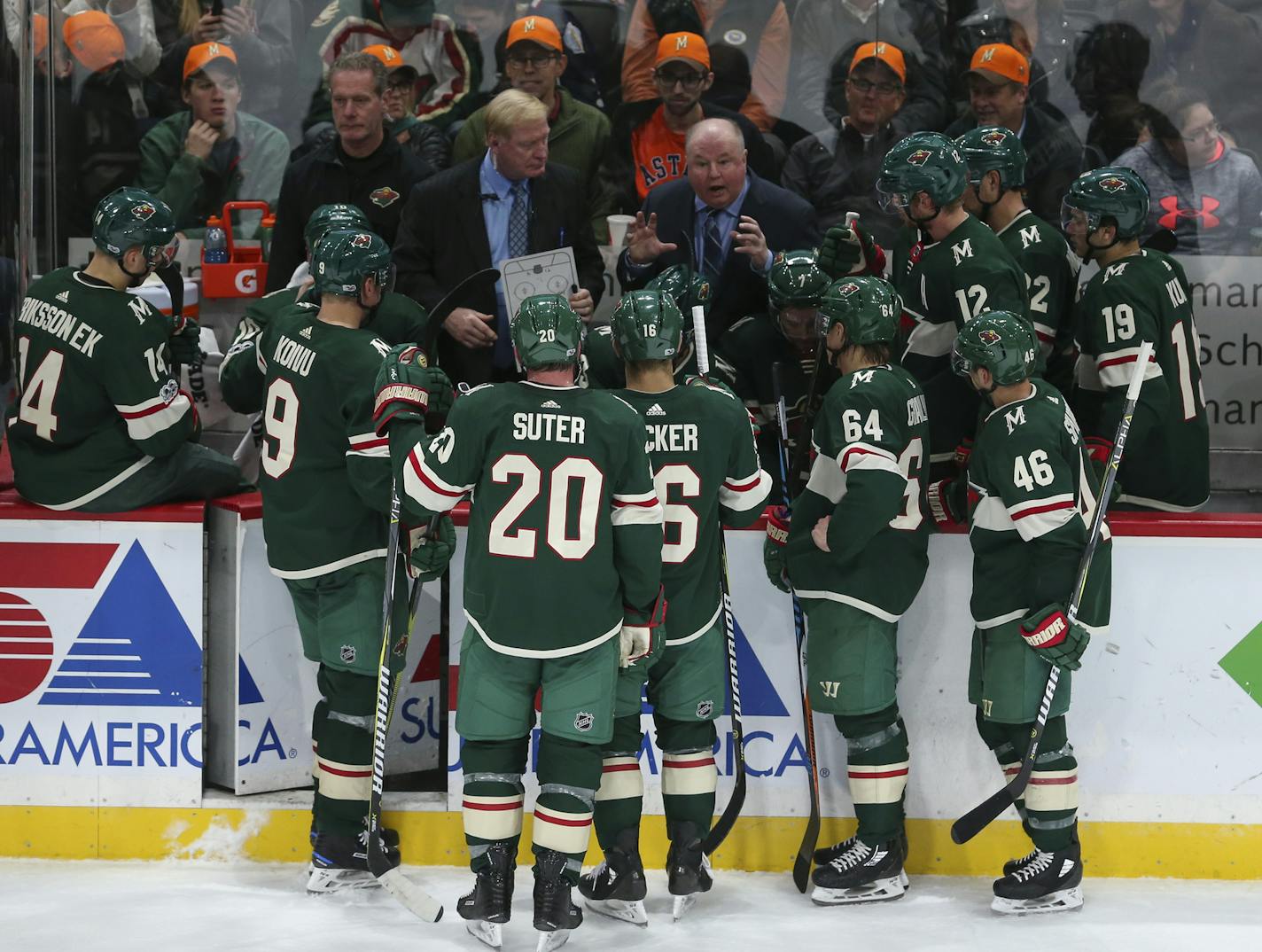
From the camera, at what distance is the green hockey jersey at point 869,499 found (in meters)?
3.84

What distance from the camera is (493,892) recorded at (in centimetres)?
366

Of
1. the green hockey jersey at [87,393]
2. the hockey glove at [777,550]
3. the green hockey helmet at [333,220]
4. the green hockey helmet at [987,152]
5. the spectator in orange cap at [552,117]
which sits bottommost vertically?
the hockey glove at [777,550]

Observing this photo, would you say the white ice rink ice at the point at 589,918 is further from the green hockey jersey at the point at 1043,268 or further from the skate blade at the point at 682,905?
the green hockey jersey at the point at 1043,268

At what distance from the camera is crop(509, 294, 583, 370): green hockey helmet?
3557 millimetres

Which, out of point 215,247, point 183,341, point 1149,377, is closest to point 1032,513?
point 1149,377

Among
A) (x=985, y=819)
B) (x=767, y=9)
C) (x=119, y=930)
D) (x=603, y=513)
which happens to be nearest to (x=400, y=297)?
(x=603, y=513)

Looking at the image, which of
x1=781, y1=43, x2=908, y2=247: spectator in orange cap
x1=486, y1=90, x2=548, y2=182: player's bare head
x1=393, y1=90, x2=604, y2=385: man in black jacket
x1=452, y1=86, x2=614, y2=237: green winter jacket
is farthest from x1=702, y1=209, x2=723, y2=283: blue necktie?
x1=781, y1=43, x2=908, y2=247: spectator in orange cap

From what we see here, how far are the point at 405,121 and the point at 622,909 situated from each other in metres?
3.17

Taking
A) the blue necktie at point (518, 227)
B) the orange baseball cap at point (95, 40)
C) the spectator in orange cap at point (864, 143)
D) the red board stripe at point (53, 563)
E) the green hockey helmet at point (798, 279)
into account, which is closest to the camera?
the red board stripe at point (53, 563)

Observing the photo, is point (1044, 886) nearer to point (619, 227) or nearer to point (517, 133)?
point (517, 133)

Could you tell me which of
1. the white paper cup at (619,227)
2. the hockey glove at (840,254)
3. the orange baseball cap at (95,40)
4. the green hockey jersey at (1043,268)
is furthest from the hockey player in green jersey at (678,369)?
the orange baseball cap at (95,40)

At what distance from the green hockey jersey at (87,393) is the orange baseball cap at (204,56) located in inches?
80.5

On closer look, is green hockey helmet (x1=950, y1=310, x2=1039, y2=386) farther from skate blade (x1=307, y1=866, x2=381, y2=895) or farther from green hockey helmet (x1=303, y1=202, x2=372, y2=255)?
skate blade (x1=307, y1=866, x2=381, y2=895)

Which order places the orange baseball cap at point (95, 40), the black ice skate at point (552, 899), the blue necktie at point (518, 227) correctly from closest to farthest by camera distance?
the black ice skate at point (552, 899) < the blue necktie at point (518, 227) < the orange baseball cap at point (95, 40)
